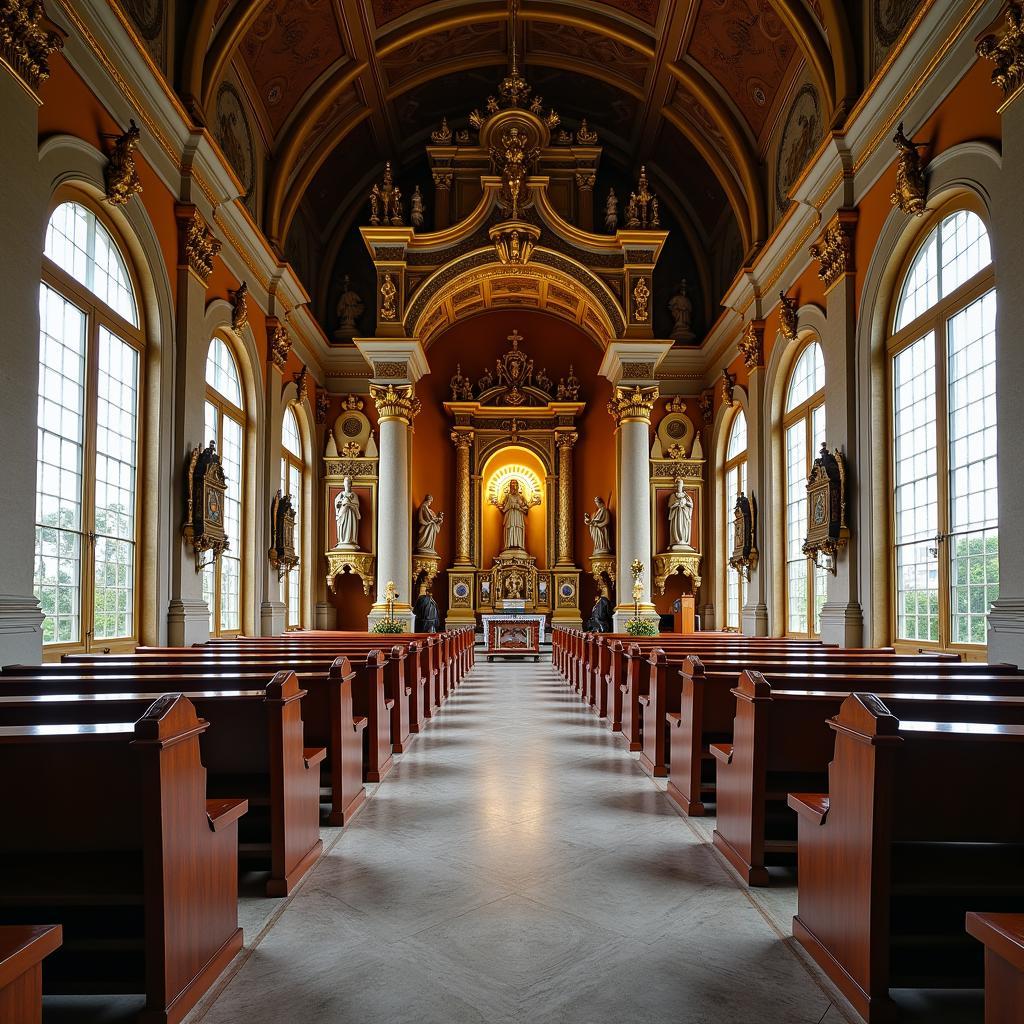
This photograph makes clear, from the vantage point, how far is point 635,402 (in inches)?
693

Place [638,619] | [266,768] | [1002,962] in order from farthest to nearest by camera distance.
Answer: [638,619]
[266,768]
[1002,962]

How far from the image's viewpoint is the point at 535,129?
17422 mm

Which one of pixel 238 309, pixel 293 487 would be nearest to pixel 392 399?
pixel 293 487

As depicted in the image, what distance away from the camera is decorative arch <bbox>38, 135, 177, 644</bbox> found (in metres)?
9.46

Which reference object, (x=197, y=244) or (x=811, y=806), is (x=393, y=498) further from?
(x=811, y=806)

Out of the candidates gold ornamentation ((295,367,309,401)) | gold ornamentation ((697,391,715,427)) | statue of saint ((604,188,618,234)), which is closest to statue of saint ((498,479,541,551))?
gold ornamentation ((697,391,715,427))

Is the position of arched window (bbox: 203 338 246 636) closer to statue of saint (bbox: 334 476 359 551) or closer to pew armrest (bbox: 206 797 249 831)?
statue of saint (bbox: 334 476 359 551)

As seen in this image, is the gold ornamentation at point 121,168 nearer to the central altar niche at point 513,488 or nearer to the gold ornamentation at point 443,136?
the gold ornamentation at point 443,136

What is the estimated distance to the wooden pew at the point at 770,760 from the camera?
13.4ft

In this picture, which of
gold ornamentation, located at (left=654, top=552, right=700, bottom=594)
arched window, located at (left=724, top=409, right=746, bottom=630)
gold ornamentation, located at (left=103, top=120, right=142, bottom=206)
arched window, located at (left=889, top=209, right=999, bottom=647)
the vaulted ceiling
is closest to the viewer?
arched window, located at (left=889, top=209, right=999, bottom=647)

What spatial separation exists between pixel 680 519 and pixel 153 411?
38.5 feet

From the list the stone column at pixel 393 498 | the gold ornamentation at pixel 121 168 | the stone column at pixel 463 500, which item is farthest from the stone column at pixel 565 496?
the gold ornamentation at pixel 121 168

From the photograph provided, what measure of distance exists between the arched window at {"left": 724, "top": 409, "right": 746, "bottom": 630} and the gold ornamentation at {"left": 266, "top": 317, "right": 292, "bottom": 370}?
8.34 m

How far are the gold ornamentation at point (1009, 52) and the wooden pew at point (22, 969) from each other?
7.90m
